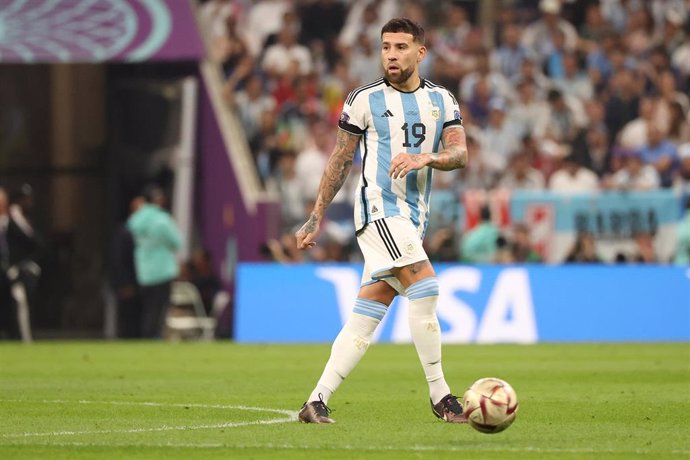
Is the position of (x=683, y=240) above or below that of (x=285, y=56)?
below

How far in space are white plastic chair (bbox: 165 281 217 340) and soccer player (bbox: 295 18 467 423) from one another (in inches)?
523

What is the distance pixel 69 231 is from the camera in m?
24.7

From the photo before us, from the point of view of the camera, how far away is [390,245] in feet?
29.9

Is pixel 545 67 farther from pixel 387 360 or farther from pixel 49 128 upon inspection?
pixel 387 360

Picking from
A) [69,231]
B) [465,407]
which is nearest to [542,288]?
[69,231]

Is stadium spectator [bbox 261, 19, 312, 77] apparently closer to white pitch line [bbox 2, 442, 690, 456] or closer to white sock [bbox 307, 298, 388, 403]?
white sock [bbox 307, 298, 388, 403]

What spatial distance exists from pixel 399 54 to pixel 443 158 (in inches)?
28.5

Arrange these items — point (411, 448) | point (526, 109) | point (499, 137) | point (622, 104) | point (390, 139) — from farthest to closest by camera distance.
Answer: point (622, 104) → point (526, 109) → point (499, 137) → point (390, 139) → point (411, 448)

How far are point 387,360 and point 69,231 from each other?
9.88m

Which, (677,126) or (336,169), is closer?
(336,169)

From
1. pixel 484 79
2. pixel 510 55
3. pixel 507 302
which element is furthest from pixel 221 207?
pixel 510 55

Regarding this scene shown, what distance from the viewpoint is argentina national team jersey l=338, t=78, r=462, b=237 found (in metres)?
9.24

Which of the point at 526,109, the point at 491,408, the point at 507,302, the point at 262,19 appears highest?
the point at 262,19

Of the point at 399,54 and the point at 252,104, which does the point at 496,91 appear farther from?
the point at 399,54
